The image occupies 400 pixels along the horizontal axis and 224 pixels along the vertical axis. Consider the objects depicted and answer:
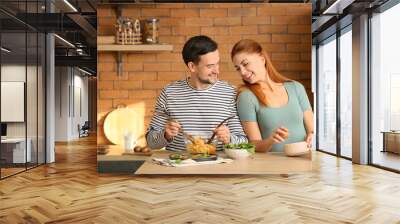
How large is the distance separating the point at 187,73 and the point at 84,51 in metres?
9.91

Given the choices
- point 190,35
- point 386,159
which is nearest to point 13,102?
point 190,35

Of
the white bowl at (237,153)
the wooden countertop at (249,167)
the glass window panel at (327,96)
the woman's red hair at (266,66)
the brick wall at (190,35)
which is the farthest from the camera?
the glass window panel at (327,96)

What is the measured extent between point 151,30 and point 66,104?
39.4 feet

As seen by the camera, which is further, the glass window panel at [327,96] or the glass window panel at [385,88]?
the glass window panel at [327,96]

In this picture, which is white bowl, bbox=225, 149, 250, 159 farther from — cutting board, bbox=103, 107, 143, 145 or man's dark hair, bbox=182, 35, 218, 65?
cutting board, bbox=103, 107, 143, 145

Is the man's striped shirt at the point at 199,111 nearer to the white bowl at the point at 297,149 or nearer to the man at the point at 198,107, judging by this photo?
the man at the point at 198,107

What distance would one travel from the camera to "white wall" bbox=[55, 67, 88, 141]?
48.8 feet

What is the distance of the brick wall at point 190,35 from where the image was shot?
11.7ft

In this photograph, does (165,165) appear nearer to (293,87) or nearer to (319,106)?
(293,87)

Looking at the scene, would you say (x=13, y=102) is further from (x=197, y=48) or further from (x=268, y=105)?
(x=268, y=105)

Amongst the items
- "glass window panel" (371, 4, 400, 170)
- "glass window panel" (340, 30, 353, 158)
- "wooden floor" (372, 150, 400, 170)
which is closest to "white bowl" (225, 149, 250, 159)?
"glass window panel" (371, 4, 400, 170)

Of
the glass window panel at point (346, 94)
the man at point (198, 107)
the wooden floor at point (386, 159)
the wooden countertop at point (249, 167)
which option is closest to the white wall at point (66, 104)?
the glass window panel at point (346, 94)

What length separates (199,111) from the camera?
10.4 feet

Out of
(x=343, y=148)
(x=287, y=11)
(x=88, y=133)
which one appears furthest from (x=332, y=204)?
(x=88, y=133)
